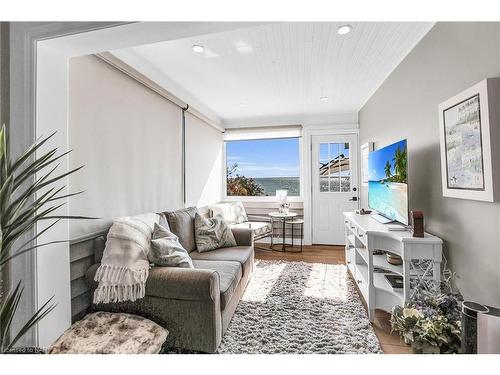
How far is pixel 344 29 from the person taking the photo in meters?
2.10

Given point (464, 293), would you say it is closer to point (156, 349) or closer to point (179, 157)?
point (156, 349)

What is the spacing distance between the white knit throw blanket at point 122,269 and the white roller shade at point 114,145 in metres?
0.30

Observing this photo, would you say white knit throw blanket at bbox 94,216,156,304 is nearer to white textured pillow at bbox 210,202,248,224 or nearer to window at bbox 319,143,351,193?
white textured pillow at bbox 210,202,248,224

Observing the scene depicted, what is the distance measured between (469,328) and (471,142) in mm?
1011

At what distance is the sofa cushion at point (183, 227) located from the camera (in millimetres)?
2617

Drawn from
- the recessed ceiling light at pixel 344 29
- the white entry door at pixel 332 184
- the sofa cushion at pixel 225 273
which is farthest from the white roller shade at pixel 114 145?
the white entry door at pixel 332 184

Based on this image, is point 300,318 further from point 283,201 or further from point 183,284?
point 283,201

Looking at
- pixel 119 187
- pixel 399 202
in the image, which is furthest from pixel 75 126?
pixel 399 202

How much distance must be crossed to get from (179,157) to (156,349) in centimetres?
231

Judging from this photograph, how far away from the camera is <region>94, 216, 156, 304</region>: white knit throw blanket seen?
67.6 inches

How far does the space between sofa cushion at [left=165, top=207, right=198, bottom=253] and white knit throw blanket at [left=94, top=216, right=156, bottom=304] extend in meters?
0.73

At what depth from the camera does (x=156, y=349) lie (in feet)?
5.06

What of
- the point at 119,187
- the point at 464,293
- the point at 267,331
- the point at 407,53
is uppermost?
the point at 407,53
